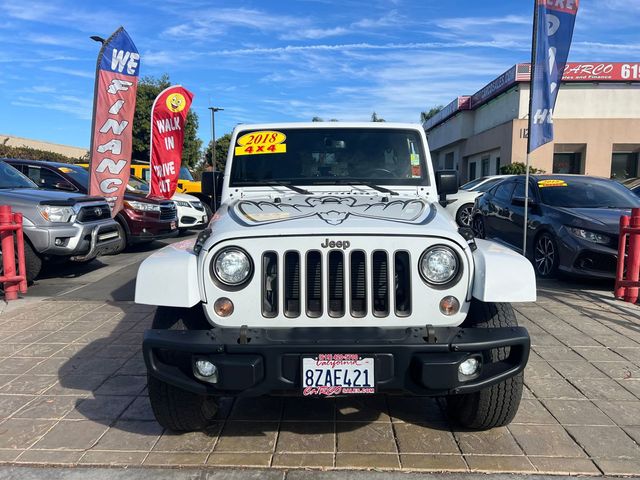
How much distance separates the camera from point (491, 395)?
2848 mm

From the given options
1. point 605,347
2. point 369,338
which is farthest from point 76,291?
point 605,347

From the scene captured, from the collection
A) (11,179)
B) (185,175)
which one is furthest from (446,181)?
(185,175)

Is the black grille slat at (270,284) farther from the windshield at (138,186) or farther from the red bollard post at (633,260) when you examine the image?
the windshield at (138,186)

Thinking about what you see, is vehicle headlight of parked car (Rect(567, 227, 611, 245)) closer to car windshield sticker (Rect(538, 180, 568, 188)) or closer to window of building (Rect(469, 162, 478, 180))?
car windshield sticker (Rect(538, 180, 568, 188))

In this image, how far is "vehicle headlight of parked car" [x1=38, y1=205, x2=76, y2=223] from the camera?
6836 millimetres

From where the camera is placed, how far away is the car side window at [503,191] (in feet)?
28.8

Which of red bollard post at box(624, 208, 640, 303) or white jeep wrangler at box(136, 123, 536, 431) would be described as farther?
red bollard post at box(624, 208, 640, 303)

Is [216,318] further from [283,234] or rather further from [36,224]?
[36,224]

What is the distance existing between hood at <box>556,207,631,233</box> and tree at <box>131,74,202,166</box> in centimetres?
2772

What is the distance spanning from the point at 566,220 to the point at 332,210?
4.79 m

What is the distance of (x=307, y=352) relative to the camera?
7.96 feet

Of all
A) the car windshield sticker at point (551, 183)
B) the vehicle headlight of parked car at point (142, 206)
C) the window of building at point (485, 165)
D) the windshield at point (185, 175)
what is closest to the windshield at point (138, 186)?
the vehicle headlight of parked car at point (142, 206)

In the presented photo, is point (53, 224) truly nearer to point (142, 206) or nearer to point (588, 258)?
point (142, 206)

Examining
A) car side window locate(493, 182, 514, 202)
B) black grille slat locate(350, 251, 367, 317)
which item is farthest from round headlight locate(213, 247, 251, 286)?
car side window locate(493, 182, 514, 202)
